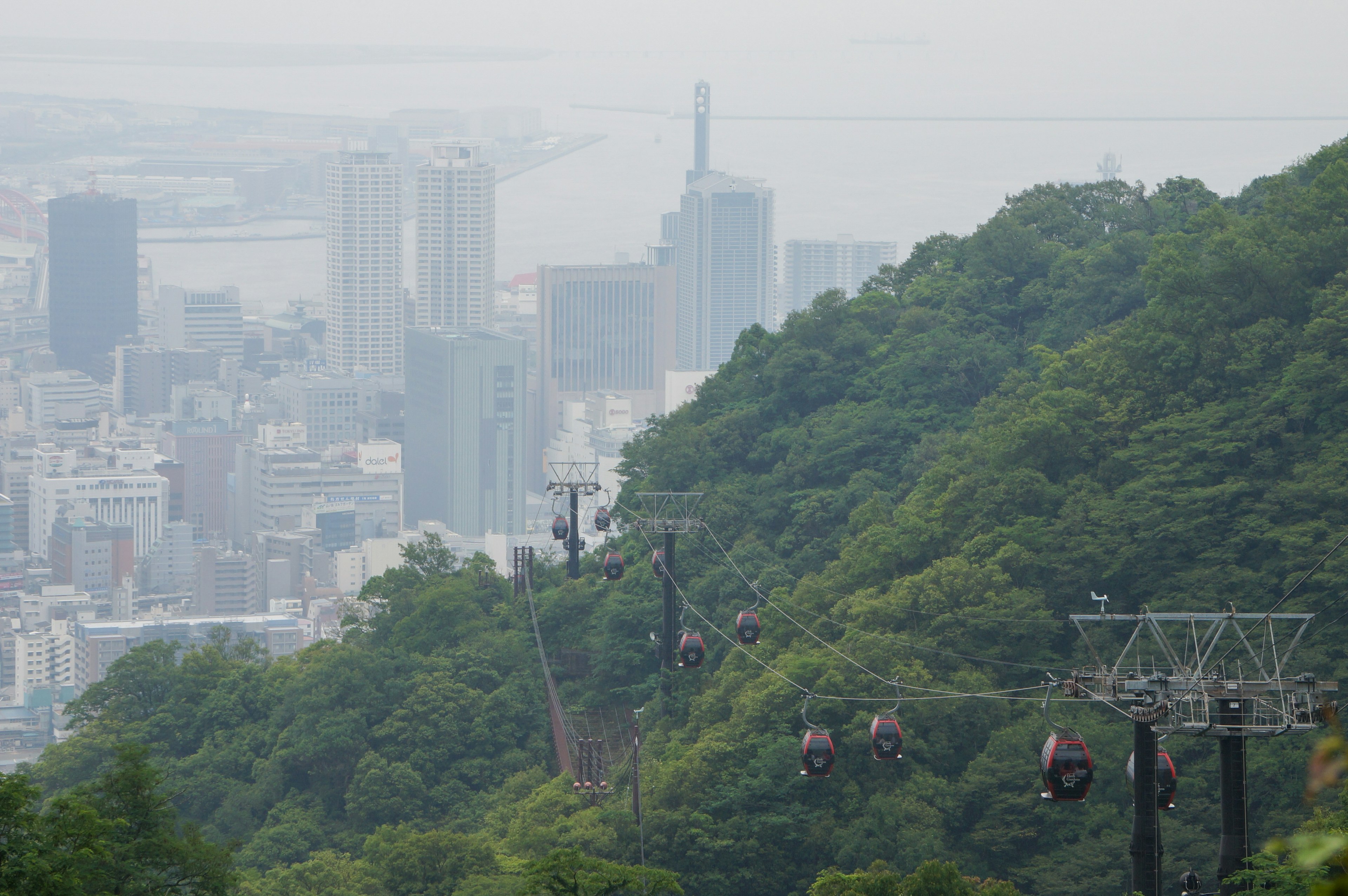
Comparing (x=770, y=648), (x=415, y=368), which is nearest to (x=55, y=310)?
(x=415, y=368)

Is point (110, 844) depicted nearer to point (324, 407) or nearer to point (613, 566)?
point (613, 566)

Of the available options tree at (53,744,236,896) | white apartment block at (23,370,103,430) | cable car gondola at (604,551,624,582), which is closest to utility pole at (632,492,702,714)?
cable car gondola at (604,551,624,582)

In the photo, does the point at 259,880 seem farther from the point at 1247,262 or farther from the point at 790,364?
the point at 790,364

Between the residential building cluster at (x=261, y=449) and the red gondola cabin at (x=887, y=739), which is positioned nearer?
the red gondola cabin at (x=887, y=739)

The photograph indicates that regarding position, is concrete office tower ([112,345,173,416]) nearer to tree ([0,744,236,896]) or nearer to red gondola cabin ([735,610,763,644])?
red gondola cabin ([735,610,763,644])

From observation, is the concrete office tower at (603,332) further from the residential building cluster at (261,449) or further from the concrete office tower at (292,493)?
the concrete office tower at (292,493)

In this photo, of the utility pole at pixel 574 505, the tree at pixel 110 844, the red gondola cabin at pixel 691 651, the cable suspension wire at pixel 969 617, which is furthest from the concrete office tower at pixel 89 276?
the tree at pixel 110 844

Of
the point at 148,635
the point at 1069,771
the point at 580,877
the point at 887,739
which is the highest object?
the point at 1069,771

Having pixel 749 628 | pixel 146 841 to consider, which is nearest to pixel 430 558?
pixel 749 628
